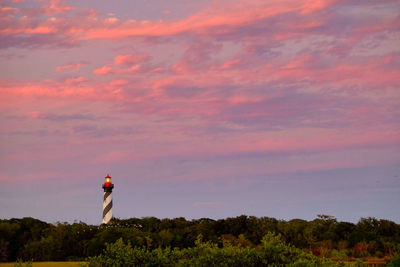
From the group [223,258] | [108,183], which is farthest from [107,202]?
[223,258]

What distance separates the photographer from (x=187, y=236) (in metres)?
59.4

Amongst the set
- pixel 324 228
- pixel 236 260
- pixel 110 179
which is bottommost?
pixel 236 260

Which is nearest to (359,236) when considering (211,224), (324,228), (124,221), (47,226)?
(324,228)

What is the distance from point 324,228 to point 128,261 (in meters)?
51.8

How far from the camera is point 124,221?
7038cm

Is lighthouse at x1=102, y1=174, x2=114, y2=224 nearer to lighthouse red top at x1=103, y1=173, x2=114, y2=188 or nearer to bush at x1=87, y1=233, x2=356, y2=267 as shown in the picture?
lighthouse red top at x1=103, y1=173, x2=114, y2=188

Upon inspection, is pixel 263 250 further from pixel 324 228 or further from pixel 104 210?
pixel 104 210

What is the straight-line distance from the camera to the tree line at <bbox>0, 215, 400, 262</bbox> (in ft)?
173

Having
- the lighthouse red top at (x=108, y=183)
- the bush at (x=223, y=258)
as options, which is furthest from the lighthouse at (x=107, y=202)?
the bush at (x=223, y=258)

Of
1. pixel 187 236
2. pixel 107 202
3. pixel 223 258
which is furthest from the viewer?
pixel 107 202

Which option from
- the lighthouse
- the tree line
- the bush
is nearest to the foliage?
the bush

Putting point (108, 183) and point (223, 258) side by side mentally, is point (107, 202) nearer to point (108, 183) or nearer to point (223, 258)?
point (108, 183)

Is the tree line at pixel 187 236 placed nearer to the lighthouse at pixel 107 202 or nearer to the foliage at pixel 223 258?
the lighthouse at pixel 107 202

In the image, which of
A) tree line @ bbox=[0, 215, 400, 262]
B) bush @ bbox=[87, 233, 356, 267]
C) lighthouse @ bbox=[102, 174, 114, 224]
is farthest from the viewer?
lighthouse @ bbox=[102, 174, 114, 224]
